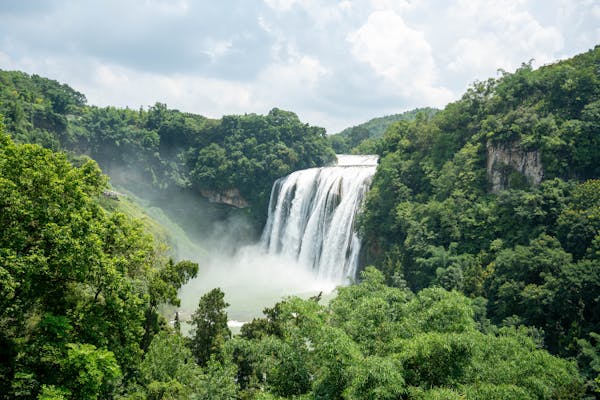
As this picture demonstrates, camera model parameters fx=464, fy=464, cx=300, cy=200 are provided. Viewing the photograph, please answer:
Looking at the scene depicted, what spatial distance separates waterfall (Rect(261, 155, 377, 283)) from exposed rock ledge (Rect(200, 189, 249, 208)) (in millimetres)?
7169

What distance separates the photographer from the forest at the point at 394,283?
1048 centimetres

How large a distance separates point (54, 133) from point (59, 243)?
43.5 m

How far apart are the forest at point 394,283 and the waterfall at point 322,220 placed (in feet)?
8.23

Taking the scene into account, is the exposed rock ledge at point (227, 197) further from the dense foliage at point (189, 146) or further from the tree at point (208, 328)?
the tree at point (208, 328)

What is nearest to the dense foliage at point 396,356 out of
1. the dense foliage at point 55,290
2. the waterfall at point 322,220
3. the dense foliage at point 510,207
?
the dense foliage at point 55,290

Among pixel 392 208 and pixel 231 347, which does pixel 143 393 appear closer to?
pixel 231 347

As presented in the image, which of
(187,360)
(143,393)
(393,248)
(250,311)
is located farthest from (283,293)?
(143,393)

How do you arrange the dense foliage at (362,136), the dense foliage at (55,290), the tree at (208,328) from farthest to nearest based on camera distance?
the dense foliage at (362,136), the tree at (208,328), the dense foliage at (55,290)

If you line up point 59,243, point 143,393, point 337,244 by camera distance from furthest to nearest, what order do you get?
1. point 337,244
2. point 143,393
3. point 59,243

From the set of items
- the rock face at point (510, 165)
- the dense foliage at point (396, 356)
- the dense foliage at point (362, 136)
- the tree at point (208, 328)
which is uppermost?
the dense foliage at point (362, 136)

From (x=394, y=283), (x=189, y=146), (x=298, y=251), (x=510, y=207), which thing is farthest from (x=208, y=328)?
(x=189, y=146)

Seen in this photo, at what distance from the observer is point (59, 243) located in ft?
35.1

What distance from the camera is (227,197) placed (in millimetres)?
55000

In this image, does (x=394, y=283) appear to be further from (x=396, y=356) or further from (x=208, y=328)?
(x=396, y=356)
